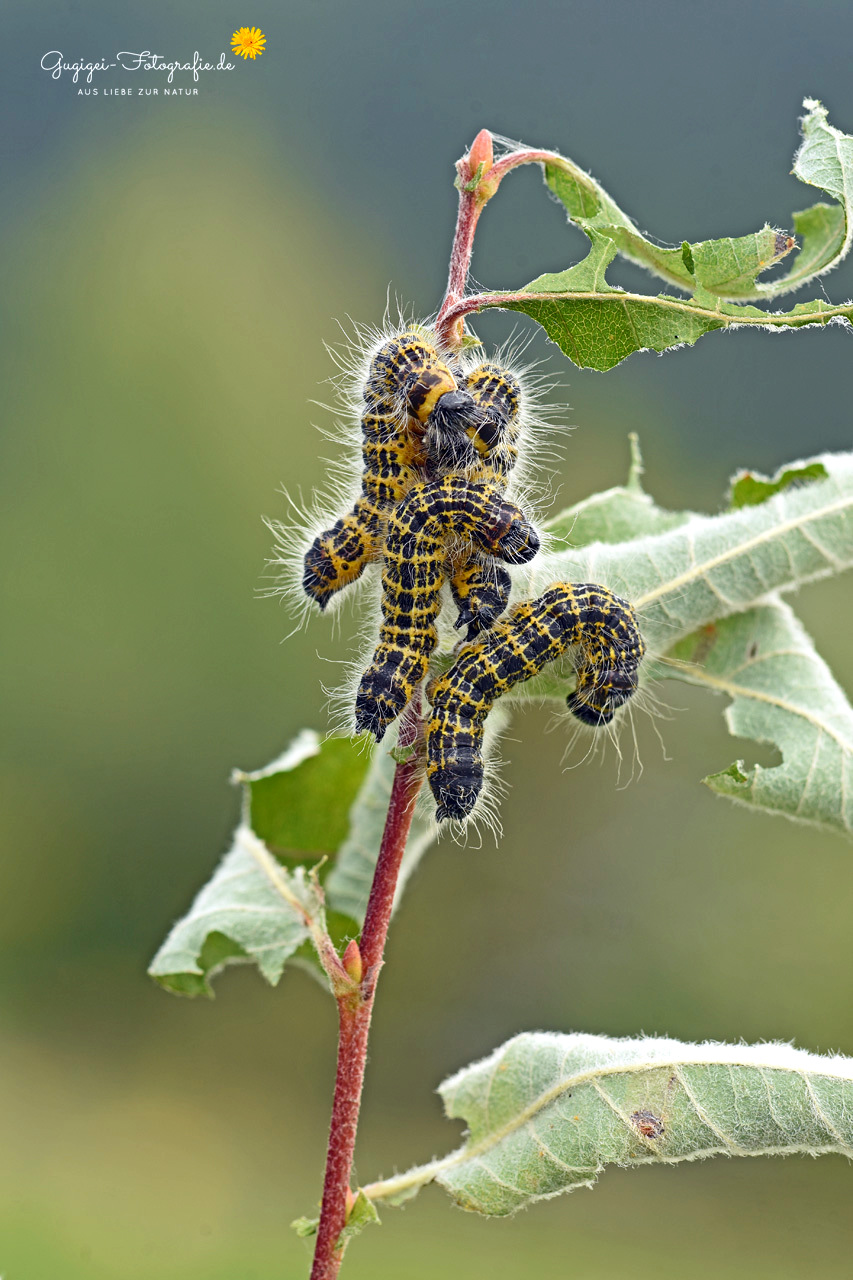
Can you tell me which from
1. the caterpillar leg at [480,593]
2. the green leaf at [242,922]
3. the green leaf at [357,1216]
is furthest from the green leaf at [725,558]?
the green leaf at [357,1216]

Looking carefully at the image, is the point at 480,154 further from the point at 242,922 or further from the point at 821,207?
the point at 242,922

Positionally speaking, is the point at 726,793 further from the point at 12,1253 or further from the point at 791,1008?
the point at 12,1253

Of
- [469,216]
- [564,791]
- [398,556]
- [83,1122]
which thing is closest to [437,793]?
[398,556]

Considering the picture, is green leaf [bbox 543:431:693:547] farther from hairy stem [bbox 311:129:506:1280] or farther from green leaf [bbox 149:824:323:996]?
green leaf [bbox 149:824:323:996]

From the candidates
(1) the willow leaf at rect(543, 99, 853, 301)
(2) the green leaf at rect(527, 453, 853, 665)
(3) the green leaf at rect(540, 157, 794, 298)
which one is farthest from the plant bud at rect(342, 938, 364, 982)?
(1) the willow leaf at rect(543, 99, 853, 301)

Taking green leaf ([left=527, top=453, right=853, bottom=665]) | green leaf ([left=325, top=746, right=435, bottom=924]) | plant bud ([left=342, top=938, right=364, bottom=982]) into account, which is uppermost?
green leaf ([left=527, top=453, right=853, bottom=665])

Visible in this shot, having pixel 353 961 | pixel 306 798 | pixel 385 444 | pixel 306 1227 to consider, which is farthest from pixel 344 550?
pixel 306 1227

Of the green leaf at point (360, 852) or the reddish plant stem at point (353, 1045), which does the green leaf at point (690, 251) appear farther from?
the green leaf at point (360, 852)
